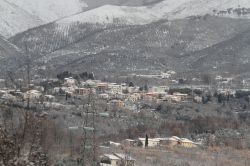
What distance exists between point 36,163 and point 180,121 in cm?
4872

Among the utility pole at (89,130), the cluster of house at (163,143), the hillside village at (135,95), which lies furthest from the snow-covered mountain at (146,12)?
the utility pole at (89,130)

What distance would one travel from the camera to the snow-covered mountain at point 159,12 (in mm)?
148125

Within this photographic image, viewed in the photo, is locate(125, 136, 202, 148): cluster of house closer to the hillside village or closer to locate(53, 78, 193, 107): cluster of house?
the hillside village

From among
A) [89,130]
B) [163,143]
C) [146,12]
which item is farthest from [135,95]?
[146,12]

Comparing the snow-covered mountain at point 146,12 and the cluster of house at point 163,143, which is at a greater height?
the snow-covered mountain at point 146,12

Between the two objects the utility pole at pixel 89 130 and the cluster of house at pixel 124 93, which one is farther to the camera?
the cluster of house at pixel 124 93

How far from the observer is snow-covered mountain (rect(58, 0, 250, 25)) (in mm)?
148125

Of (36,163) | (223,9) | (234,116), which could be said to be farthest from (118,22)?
(36,163)

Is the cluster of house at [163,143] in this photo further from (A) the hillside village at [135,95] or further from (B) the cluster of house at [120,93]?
(B) the cluster of house at [120,93]

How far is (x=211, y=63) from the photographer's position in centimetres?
10525

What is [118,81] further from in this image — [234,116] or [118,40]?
[234,116]

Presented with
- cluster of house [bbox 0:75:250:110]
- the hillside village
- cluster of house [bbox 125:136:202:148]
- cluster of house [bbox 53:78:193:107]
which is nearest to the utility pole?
cluster of house [bbox 125:136:202:148]

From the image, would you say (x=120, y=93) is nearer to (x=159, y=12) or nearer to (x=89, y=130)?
(x=89, y=130)

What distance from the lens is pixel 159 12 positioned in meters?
172
